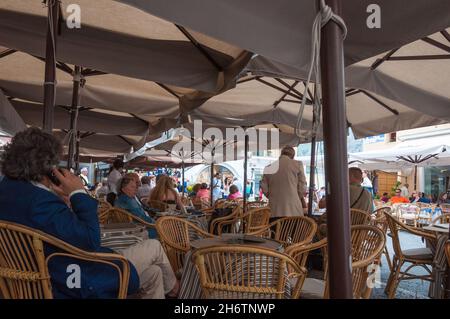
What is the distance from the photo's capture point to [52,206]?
6.32ft

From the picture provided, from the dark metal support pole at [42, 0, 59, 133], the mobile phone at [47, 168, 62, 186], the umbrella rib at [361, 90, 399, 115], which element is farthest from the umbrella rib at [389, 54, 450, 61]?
the mobile phone at [47, 168, 62, 186]

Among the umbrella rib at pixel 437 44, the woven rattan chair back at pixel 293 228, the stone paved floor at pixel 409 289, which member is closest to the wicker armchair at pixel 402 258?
the stone paved floor at pixel 409 289

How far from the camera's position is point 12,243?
1.86 meters

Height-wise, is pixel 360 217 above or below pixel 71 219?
below

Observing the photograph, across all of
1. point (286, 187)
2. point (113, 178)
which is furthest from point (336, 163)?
point (113, 178)

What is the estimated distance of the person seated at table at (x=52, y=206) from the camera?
1.92 meters

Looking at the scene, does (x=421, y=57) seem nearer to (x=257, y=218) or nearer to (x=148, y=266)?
(x=148, y=266)

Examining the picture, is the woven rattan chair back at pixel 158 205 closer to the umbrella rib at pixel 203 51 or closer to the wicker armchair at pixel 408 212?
the umbrella rib at pixel 203 51

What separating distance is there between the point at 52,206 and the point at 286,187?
3.81m

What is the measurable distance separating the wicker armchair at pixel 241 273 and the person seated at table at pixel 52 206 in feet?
1.68

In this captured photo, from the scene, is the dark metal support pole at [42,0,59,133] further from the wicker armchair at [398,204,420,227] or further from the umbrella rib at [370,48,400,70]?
the wicker armchair at [398,204,420,227]

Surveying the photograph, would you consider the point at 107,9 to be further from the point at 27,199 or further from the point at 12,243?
the point at 12,243

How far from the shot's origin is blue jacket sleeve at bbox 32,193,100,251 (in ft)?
6.29
